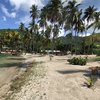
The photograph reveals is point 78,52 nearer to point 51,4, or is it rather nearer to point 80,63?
point 51,4

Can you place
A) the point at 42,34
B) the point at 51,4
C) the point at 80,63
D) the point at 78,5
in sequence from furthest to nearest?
the point at 42,34
the point at 78,5
the point at 51,4
the point at 80,63

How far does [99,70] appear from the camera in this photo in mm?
24766

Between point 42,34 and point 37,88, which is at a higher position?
point 42,34

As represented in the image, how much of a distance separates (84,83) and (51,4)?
138 feet

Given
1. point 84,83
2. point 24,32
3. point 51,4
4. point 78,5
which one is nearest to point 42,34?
point 24,32

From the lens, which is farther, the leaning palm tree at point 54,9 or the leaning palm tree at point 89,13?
the leaning palm tree at point 89,13

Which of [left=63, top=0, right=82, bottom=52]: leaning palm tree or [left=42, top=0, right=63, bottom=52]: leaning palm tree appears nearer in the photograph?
[left=42, top=0, right=63, bottom=52]: leaning palm tree

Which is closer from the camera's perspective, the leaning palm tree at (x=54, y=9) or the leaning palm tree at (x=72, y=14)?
the leaning palm tree at (x=54, y=9)

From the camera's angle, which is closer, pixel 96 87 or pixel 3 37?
pixel 96 87

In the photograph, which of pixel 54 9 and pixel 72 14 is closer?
pixel 54 9

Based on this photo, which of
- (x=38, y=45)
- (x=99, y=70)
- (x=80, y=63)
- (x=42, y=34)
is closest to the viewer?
(x=99, y=70)

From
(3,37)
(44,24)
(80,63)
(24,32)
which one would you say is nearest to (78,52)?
(44,24)

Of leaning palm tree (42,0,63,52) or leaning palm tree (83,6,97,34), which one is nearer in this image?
leaning palm tree (42,0,63,52)

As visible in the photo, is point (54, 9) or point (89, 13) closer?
point (54, 9)
